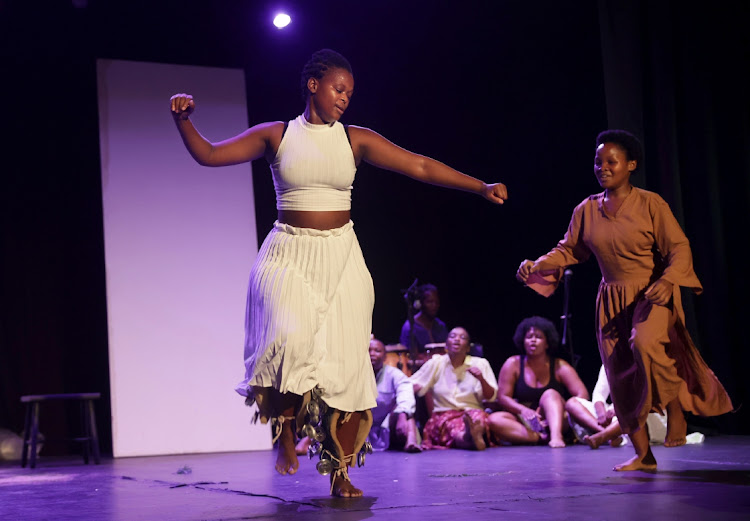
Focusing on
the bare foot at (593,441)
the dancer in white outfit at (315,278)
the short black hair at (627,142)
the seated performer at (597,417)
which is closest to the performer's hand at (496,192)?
the dancer in white outfit at (315,278)

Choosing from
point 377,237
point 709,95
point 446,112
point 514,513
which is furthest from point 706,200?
point 514,513

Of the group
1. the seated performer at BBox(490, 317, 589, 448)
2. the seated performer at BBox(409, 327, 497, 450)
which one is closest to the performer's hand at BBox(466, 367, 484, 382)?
the seated performer at BBox(409, 327, 497, 450)

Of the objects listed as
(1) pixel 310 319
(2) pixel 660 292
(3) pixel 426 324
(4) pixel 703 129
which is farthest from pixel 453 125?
(1) pixel 310 319

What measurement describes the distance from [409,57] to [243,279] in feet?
10.1

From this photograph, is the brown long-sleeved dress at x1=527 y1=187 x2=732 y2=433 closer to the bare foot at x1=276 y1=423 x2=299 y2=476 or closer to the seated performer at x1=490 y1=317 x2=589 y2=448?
the bare foot at x1=276 y1=423 x2=299 y2=476

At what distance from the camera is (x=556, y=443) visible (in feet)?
23.6

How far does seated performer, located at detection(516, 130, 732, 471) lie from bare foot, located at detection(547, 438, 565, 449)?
8.21ft

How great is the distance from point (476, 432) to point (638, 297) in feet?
9.53

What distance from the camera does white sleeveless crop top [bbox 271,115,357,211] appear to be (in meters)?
3.74

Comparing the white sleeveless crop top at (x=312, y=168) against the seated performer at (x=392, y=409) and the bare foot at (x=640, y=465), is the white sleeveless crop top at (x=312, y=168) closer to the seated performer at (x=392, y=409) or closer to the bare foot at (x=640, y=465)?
the bare foot at (x=640, y=465)

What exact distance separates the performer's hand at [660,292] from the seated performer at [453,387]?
10.9 feet

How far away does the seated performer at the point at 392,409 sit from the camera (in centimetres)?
731

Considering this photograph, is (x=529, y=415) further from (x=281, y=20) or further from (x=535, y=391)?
(x=281, y=20)

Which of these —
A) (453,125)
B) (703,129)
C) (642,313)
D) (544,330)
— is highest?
(453,125)
